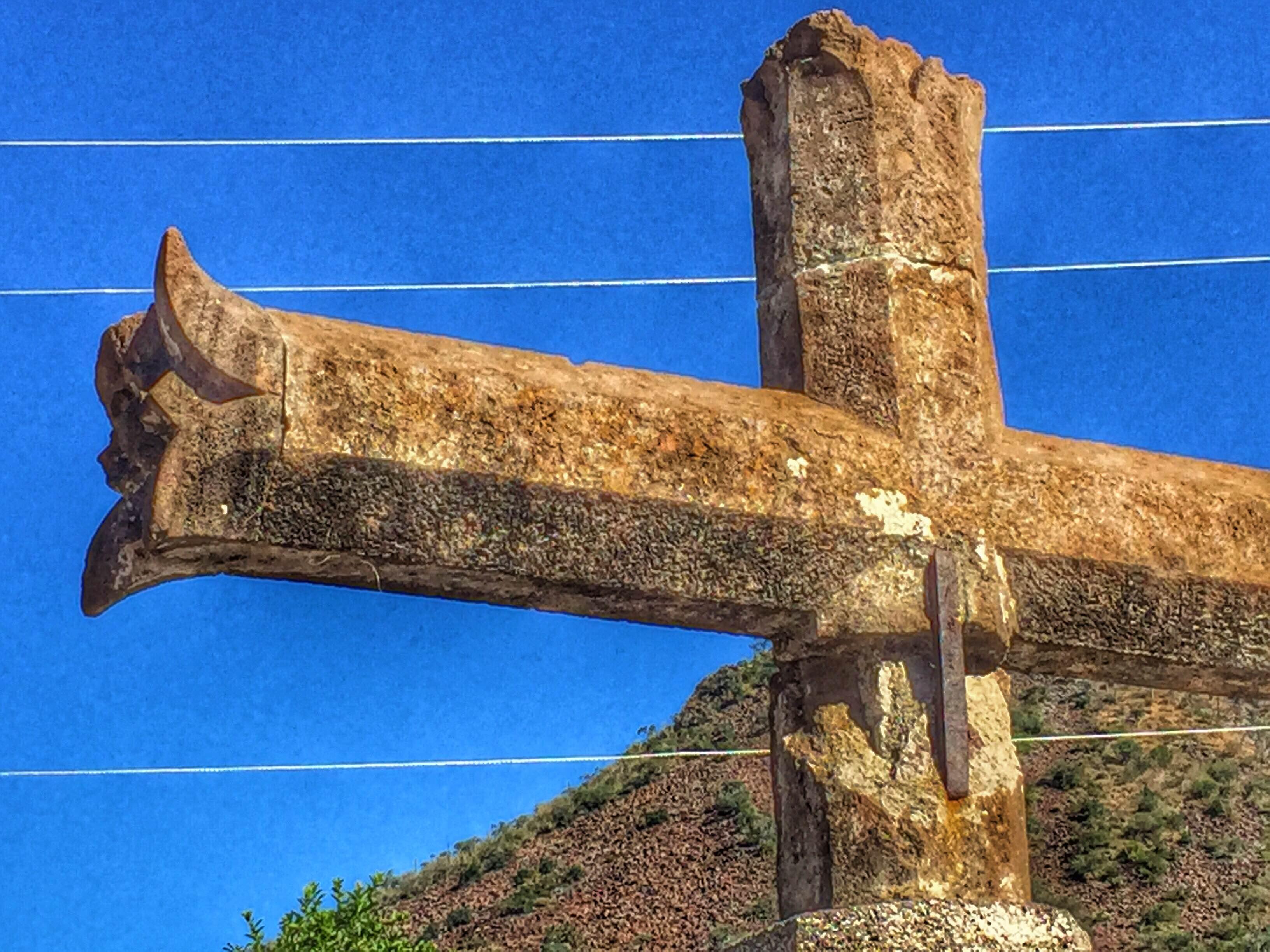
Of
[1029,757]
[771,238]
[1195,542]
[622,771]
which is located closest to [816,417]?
[771,238]

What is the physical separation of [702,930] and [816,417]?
30.9 m

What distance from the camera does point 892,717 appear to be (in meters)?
3.33

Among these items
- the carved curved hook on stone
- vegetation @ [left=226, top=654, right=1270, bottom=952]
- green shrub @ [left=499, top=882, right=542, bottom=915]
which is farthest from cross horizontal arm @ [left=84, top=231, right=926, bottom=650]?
green shrub @ [left=499, top=882, right=542, bottom=915]

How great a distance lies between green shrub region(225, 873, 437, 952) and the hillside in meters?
16.2

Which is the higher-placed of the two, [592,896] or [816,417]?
[592,896]

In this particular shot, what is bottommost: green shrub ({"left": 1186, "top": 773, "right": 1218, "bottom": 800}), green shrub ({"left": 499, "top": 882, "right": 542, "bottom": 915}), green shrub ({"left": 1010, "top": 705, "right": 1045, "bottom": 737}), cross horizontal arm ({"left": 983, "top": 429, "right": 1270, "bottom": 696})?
cross horizontal arm ({"left": 983, "top": 429, "right": 1270, "bottom": 696})

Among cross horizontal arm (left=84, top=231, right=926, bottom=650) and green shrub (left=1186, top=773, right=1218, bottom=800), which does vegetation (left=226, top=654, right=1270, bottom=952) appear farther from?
cross horizontal arm (left=84, top=231, right=926, bottom=650)

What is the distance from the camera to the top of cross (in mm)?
2941

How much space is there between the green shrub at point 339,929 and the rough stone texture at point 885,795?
41.2 ft

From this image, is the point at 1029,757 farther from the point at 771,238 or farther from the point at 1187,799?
the point at 771,238

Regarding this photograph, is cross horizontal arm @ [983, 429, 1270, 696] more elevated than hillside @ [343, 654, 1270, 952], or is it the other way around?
hillside @ [343, 654, 1270, 952]

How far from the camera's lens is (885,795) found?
3.26m

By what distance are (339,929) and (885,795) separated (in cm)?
1319

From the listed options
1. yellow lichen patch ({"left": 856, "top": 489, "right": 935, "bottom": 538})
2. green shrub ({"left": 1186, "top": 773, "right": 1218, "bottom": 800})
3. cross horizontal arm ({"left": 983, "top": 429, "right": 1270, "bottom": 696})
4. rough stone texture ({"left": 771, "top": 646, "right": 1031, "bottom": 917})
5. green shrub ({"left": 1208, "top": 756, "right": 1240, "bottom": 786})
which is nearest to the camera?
rough stone texture ({"left": 771, "top": 646, "right": 1031, "bottom": 917})
